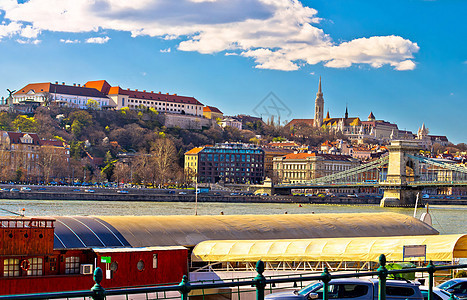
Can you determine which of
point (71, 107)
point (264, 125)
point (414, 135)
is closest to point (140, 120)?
point (71, 107)

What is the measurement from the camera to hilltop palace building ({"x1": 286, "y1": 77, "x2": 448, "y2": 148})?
171m

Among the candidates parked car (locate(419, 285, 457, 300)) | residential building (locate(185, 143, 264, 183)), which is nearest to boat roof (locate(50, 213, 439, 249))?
parked car (locate(419, 285, 457, 300))

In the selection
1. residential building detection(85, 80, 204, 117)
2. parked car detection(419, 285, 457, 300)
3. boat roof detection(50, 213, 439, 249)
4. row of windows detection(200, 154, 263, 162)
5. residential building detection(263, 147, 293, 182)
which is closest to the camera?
parked car detection(419, 285, 457, 300)

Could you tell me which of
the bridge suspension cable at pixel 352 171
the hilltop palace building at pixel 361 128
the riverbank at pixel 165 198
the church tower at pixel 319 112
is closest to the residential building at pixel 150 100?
the hilltop palace building at pixel 361 128

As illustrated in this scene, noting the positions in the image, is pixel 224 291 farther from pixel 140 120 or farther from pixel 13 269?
pixel 140 120

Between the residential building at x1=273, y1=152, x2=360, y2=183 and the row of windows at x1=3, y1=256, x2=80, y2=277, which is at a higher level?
the residential building at x1=273, y1=152, x2=360, y2=183

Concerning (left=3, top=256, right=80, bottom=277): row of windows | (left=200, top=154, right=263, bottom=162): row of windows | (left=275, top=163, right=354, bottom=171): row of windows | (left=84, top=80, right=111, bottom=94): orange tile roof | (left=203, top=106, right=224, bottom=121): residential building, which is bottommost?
(left=3, top=256, right=80, bottom=277): row of windows

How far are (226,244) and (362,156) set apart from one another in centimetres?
12042

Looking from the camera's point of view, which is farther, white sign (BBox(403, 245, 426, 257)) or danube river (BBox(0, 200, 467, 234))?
danube river (BBox(0, 200, 467, 234))

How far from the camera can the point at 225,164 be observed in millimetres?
103625

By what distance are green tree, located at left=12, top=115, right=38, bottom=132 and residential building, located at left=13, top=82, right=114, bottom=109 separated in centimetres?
1284

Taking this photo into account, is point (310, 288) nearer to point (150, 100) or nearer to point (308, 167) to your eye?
point (308, 167)

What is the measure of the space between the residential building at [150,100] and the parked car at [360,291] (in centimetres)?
11967

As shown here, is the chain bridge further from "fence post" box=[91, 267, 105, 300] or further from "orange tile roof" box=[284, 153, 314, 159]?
"fence post" box=[91, 267, 105, 300]
